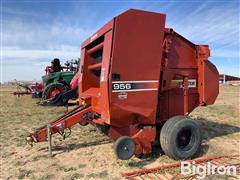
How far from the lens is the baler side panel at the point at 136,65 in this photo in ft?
13.9

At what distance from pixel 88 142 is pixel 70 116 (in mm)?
1312

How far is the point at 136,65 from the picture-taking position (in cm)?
439

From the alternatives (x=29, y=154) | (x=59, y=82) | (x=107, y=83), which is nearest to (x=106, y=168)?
(x=107, y=83)

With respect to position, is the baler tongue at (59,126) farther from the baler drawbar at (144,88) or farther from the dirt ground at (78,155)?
the dirt ground at (78,155)

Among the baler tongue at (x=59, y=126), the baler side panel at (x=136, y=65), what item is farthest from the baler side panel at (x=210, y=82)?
the baler tongue at (x=59, y=126)

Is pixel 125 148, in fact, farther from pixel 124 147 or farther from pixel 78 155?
pixel 78 155

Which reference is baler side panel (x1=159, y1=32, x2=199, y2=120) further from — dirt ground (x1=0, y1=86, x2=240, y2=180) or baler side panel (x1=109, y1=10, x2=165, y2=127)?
dirt ground (x1=0, y1=86, x2=240, y2=180)

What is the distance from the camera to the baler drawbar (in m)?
4.25

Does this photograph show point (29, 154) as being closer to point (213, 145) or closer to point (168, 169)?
point (168, 169)

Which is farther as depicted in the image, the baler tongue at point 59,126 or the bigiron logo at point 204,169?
the baler tongue at point 59,126

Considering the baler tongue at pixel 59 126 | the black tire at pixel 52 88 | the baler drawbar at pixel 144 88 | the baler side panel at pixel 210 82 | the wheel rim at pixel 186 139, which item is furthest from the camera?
the black tire at pixel 52 88

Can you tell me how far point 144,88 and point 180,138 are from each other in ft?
3.92

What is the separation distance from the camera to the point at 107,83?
4184mm

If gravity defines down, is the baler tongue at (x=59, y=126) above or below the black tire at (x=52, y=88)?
below
